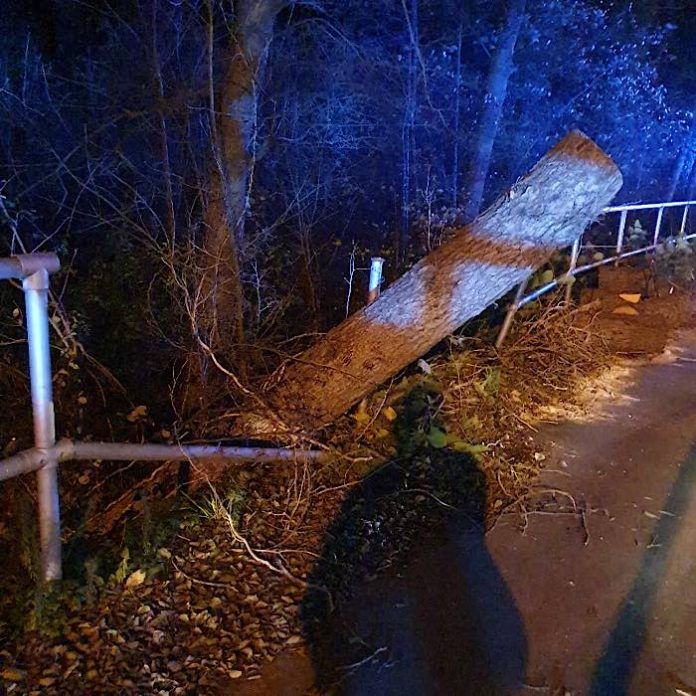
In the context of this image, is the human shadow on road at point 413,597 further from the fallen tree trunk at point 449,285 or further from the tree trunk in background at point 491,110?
the tree trunk in background at point 491,110

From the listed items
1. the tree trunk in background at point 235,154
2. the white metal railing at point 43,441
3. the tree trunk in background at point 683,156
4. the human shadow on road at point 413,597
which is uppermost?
the tree trunk in background at point 683,156

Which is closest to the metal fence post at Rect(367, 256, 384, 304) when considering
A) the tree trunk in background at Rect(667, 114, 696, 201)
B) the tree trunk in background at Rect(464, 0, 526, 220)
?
the tree trunk in background at Rect(464, 0, 526, 220)

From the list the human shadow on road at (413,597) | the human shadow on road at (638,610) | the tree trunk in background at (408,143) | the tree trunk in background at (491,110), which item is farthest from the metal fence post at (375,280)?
the tree trunk in background at (491,110)

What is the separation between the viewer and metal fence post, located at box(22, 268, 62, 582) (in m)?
2.46

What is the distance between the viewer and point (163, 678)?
2543mm

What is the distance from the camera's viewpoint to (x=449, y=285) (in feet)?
14.3

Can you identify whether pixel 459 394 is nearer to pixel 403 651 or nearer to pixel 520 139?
pixel 403 651

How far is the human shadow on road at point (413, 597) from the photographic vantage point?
262cm

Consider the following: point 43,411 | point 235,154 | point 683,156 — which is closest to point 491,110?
point 235,154

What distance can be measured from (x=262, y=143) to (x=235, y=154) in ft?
2.97

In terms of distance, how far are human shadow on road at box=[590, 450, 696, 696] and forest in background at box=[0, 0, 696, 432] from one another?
2.45 meters

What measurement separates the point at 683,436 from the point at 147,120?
4.77 m

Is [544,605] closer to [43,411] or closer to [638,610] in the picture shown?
[638,610]

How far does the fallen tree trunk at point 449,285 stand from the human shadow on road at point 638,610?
1.72 m
